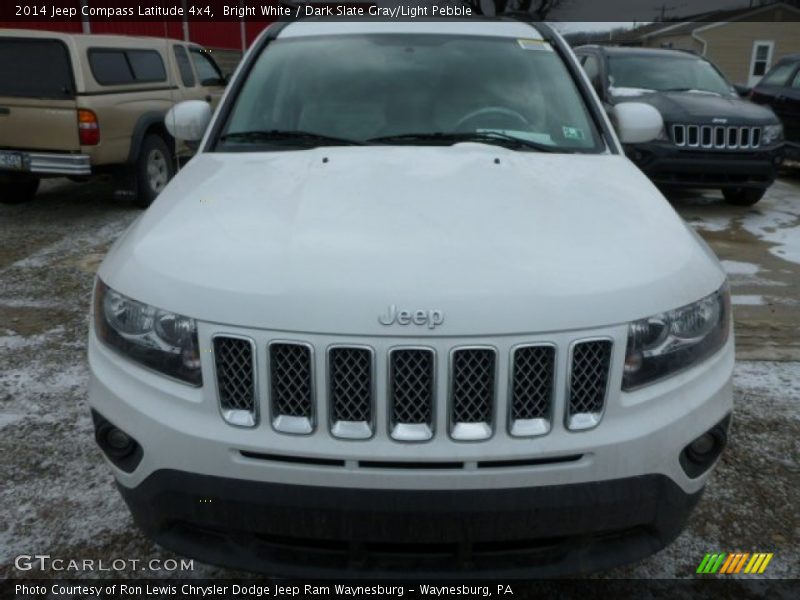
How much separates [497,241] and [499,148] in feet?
3.22

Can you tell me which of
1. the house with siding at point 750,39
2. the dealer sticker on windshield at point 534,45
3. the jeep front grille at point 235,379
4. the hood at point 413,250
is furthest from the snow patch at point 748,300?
the house with siding at point 750,39

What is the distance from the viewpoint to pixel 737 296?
5.11 meters

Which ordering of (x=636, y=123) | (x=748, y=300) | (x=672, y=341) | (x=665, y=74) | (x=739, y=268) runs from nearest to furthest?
(x=672, y=341)
(x=636, y=123)
(x=748, y=300)
(x=739, y=268)
(x=665, y=74)

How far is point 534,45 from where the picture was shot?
3.41 m

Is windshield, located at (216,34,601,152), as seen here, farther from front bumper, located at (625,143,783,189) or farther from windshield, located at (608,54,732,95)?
windshield, located at (608,54,732,95)

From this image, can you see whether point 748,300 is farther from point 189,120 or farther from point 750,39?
point 750,39

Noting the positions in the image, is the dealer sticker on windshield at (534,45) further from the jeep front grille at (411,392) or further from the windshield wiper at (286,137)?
the jeep front grille at (411,392)

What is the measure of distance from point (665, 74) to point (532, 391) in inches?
330

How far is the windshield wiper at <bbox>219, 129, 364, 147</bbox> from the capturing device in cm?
290

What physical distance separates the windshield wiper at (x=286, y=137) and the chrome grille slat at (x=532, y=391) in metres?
1.48

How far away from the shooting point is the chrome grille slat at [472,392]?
168 cm

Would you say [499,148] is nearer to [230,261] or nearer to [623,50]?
[230,261]

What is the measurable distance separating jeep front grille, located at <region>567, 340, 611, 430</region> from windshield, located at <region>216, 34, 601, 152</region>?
1334 mm

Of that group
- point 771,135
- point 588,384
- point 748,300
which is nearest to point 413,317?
point 588,384
